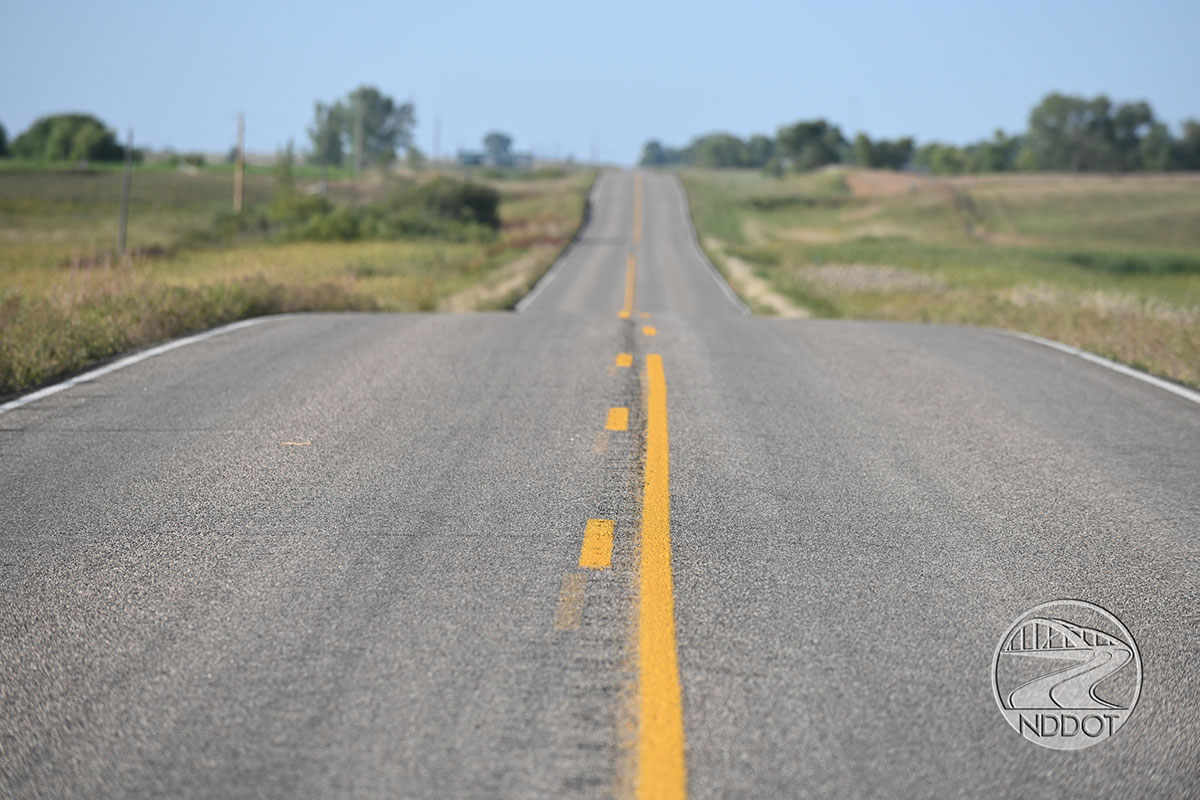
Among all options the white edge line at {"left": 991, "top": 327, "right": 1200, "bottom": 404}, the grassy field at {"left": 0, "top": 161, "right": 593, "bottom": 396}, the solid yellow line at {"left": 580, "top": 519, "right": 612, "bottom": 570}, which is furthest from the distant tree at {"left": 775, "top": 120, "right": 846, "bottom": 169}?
the solid yellow line at {"left": 580, "top": 519, "right": 612, "bottom": 570}

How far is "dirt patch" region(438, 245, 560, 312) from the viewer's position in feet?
99.3

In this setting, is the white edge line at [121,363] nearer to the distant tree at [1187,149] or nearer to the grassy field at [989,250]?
the grassy field at [989,250]

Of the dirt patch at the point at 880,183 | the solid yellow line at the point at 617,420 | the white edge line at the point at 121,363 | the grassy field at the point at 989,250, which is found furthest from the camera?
the dirt patch at the point at 880,183

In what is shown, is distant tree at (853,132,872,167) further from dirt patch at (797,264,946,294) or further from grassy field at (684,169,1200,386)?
dirt patch at (797,264,946,294)

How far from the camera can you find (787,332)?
42.4 ft

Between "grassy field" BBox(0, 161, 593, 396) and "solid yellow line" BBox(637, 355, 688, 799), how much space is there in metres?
5.94

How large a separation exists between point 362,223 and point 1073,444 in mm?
59255

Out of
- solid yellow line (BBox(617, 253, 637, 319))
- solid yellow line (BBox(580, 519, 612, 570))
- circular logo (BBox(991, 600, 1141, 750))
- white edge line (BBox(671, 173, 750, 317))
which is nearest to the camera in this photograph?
circular logo (BBox(991, 600, 1141, 750))

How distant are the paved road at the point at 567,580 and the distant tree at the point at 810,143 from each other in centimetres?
16840

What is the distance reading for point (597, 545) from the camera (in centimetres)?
490

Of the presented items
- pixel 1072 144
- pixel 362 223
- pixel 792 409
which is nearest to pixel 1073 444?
pixel 792 409

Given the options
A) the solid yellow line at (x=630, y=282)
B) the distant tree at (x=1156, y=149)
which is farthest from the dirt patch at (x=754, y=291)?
the distant tree at (x=1156, y=149)

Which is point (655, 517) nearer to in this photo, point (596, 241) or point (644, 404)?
point (644, 404)

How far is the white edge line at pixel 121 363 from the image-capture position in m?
8.07
